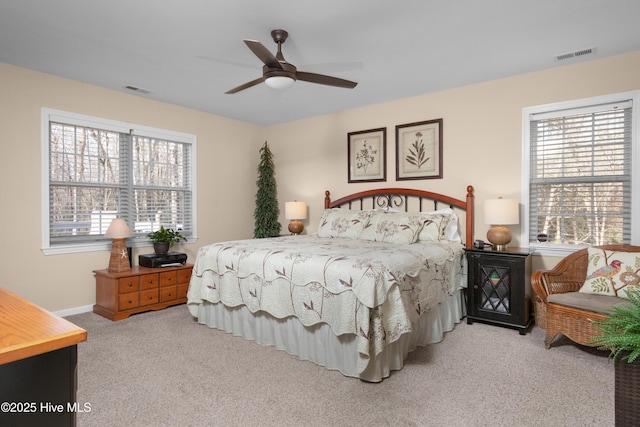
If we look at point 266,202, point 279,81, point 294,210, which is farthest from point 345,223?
point 279,81

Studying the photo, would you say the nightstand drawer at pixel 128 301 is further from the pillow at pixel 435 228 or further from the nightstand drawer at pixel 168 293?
the pillow at pixel 435 228

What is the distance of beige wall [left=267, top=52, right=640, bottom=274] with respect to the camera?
11.4ft

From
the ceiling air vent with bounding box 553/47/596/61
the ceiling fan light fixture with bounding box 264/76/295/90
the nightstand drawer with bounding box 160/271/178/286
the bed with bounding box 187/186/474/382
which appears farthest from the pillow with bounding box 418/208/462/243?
the nightstand drawer with bounding box 160/271/178/286

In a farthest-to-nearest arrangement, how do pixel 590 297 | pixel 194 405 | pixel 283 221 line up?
1. pixel 283 221
2. pixel 590 297
3. pixel 194 405

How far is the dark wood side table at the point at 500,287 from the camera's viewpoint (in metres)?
3.32

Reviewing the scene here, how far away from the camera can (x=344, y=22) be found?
271 centimetres

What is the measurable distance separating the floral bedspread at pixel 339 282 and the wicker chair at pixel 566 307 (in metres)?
0.76

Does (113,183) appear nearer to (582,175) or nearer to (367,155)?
(367,155)

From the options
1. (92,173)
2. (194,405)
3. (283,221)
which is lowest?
(194,405)

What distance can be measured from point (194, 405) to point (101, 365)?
104cm

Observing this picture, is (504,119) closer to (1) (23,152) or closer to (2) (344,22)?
(2) (344,22)

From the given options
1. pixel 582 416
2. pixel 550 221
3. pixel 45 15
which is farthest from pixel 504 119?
pixel 45 15

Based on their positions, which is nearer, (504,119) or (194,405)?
(194,405)

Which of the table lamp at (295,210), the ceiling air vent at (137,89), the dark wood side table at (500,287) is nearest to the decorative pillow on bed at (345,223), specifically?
the table lamp at (295,210)
